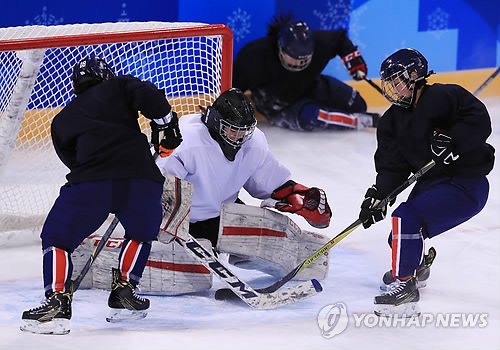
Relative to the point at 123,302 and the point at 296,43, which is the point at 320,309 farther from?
the point at 296,43

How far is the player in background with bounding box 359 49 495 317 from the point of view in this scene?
3262 mm

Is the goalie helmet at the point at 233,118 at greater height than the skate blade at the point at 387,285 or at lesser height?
greater

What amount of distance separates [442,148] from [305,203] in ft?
1.88

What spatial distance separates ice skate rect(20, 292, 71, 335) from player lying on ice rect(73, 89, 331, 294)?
483 mm

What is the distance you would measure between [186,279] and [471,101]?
103 cm

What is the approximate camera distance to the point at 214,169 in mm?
3512

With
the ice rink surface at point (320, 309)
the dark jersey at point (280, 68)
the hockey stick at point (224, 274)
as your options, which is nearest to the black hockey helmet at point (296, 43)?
the dark jersey at point (280, 68)

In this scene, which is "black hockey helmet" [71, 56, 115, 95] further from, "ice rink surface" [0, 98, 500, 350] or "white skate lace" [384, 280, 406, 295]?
"white skate lace" [384, 280, 406, 295]

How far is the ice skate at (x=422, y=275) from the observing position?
11.8 feet

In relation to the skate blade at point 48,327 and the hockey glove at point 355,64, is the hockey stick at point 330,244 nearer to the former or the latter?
the skate blade at point 48,327

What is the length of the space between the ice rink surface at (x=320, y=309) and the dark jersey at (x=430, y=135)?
0.41 m

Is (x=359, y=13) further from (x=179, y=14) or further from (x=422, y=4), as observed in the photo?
(x=179, y=14)

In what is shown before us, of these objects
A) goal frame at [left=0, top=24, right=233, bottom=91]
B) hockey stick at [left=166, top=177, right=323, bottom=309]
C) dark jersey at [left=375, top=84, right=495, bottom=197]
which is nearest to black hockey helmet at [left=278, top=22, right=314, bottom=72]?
goal frame at [left=0, top=24, right=233, bottom=91]

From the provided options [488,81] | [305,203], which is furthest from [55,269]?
[488,81]
